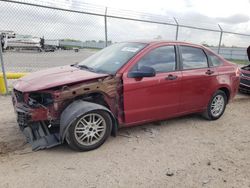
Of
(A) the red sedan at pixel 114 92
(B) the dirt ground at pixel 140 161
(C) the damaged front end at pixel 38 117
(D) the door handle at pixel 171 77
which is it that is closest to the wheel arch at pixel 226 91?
(A) the red sedan at pixel 114 92

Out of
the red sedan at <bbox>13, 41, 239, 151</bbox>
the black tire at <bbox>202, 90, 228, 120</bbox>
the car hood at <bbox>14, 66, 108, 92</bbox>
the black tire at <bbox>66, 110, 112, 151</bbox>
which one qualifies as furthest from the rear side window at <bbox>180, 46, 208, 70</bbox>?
the black tire at <bbox>66, 110, 112, 151</bbox>

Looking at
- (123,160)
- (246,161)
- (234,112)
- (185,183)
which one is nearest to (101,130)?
(123,160)

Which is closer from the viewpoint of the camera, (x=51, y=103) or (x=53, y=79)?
(x=51, y=103)

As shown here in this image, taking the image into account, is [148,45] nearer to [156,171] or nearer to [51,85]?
[51,85]

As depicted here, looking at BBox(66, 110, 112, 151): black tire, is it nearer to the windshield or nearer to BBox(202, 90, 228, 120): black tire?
the windshield

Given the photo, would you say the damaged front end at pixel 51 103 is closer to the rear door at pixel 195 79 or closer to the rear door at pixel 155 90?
the rear door at pixel 155 90

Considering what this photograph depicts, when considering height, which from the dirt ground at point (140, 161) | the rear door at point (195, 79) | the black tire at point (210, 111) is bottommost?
the dirt ground at point (140, 161)

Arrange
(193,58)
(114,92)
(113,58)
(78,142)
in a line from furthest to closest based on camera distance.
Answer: (193,58) → (113,58) → (114,92) → (78,142)

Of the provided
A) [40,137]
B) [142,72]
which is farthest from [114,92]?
[40,137]

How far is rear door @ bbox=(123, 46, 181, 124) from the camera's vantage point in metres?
3.98

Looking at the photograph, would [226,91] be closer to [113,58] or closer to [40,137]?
[113,58]

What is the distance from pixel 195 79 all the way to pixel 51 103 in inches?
110

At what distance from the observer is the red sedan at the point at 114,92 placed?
3525mm

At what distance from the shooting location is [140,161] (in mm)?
3459
